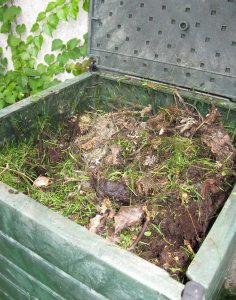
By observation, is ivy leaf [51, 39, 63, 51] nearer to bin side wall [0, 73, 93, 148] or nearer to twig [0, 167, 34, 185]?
bin side wall [0, 73, 93, 148]

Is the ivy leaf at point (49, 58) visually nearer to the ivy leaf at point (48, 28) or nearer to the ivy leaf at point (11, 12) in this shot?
the ivy leaf at point (48, 28)

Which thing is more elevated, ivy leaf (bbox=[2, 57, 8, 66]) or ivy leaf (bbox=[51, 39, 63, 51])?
ivy leaf (bbox=[51, 39, 63, 51])

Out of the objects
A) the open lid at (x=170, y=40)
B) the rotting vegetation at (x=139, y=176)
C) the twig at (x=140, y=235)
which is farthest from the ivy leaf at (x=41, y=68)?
the twig at (x=140, y=235)

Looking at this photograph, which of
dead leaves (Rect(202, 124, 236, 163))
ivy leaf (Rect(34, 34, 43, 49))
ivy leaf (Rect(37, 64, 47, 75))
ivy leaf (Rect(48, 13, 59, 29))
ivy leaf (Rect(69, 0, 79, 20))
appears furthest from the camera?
ivy leaf (Rect(37, 64, 47, 75))

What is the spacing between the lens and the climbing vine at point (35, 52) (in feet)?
6.82

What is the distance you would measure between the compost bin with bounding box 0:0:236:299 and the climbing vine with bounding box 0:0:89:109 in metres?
0.54

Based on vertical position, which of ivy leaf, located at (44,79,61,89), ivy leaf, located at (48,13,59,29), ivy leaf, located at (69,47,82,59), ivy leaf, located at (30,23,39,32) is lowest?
ivy leaf, located at (44,79,61,89)

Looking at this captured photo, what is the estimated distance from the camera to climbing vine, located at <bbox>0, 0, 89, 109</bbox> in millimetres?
2080

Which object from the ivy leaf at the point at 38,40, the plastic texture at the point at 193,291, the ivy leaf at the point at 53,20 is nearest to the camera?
the plastic texture at the point at 193,291

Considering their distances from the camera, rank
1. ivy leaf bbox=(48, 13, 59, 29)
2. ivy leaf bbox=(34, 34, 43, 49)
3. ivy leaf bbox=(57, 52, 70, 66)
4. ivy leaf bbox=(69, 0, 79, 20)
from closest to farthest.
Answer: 1. ivy leaf bbox=(69, 0, 79, 20)
2. ivy leaf bbox=(48, 13, 59, 29)
3. ivy leaf bbox=(57, 52, 70, 66)
4. ivy leaf bbox=(34, 34, 43, 49)

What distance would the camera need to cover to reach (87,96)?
169 centimetres

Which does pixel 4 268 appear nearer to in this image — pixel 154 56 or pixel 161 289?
pixel 161 289

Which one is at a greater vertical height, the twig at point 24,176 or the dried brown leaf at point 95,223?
the twig at point 24,176

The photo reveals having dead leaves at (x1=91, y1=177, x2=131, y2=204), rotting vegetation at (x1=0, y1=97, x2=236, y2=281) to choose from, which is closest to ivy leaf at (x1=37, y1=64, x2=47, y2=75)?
rotting vegetation at (x1=0, y1=97, x2=236, y2=281)
